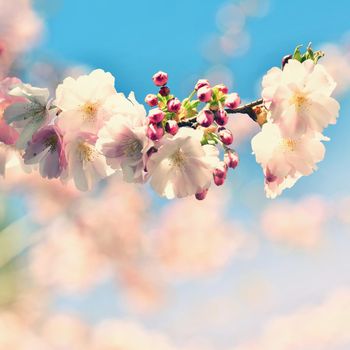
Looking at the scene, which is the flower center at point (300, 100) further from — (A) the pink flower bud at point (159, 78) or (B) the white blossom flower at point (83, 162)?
(B) the white blossom flower at point (83, 162)

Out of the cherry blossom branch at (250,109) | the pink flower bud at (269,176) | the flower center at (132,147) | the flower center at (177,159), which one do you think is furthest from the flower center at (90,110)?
the pink flower bud at (269,176)

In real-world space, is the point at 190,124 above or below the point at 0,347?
below

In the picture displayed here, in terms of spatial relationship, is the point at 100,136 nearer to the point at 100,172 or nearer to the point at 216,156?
the point at 100,172

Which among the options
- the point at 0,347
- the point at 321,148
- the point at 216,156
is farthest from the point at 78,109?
the point at 0,347

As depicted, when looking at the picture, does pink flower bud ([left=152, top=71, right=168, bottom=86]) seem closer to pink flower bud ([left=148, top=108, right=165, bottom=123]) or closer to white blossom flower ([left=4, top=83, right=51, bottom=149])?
pink flower bud ([left=148, top=108, right=165, bottom=123])

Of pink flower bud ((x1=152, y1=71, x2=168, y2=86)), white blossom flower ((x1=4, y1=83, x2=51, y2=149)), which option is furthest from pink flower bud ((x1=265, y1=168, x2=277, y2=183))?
white blossom flower ((x1=4, y1=83, x2=51, y2=149))
